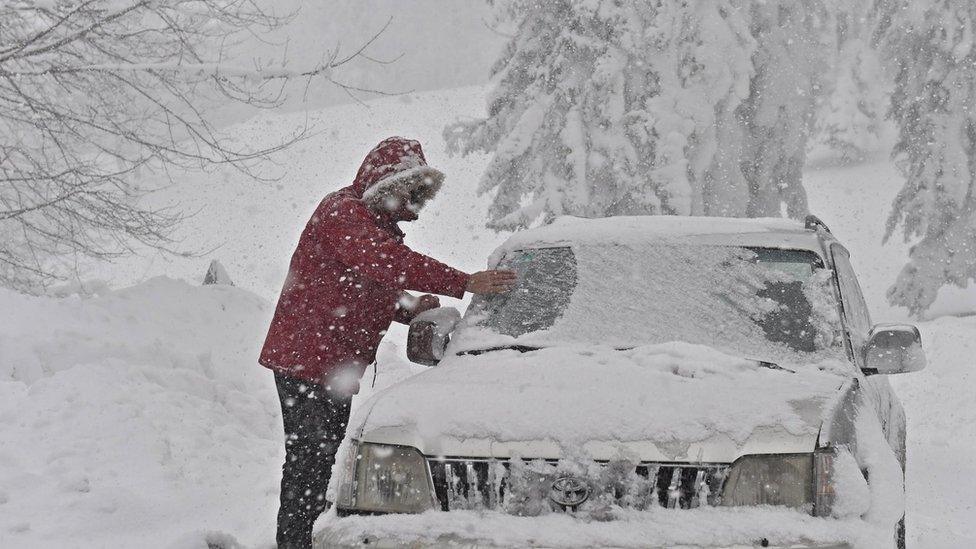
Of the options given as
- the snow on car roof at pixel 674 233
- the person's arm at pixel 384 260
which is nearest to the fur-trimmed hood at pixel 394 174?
the person's arm at pixel 384 260

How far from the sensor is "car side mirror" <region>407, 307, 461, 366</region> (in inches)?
163

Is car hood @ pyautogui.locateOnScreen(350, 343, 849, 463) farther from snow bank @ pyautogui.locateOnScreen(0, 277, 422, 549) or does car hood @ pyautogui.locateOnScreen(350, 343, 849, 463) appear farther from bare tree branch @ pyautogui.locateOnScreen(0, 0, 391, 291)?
bare tree branch @ pyautogui.locateOnScreen(0, 0, 391, 291)

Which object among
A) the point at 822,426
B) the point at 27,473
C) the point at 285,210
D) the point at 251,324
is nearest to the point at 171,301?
the point at 251,324

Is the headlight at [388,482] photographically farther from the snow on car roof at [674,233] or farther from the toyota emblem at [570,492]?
the snow on car roof at [674,233]

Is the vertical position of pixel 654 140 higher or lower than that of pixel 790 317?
higher

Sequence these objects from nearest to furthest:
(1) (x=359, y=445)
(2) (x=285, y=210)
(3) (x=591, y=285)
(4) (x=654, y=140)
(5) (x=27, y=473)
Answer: (1) (x=359, y=445) → (3) (x=591, y=285) → (5) (x=27, y=473) → (4) (x=654, y=140) → (2) (x=285, y=210)

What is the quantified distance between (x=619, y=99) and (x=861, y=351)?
11.4 metres

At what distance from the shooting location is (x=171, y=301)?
37.2 ft

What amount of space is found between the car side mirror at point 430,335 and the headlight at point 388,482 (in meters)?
1.05

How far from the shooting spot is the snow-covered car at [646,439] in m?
2.85

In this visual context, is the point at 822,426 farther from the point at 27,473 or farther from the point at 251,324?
the point at 251,324

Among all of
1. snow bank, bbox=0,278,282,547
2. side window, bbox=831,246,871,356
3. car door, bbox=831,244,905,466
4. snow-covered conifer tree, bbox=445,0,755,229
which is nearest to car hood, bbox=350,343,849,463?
car door, bbox=831,244,905,466

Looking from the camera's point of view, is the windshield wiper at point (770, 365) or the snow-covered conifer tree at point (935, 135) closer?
the windshield wiper at point (770, 365)

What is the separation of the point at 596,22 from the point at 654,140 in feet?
6.92
